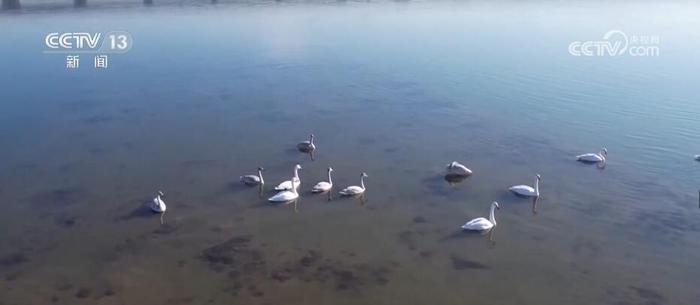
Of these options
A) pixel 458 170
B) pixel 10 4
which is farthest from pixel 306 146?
pixel 10 4

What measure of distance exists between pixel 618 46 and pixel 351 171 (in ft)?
101

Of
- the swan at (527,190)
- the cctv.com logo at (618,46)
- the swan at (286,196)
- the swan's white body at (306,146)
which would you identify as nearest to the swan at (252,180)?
the swan at (286,196)

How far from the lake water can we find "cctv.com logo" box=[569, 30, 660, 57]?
47.7 inches

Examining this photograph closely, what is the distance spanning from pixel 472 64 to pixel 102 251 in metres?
29.0

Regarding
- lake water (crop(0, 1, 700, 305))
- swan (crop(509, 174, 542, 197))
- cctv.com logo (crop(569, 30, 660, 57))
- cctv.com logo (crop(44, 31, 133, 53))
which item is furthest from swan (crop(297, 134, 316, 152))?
cctv.com logo (crop(569, 30, 660, 57))

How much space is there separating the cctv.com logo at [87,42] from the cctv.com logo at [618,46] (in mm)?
32336

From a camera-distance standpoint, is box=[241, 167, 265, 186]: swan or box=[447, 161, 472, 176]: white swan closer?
box=[241, 167, 265, 186]: swan

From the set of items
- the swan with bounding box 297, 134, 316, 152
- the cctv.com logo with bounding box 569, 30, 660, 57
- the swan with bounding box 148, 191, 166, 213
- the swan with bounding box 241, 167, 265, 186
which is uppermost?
the cctv.com logo with bounding box 569, 30, 660, 57

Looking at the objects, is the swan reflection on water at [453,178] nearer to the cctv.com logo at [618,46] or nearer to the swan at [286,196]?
the swan at [286,196]

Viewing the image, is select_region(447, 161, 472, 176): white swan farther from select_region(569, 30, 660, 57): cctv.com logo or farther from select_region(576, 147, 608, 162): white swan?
select_region(569, 30, 660, 57): cctv.com logo

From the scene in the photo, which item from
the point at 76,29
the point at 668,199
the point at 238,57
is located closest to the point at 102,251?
the point at 668,199

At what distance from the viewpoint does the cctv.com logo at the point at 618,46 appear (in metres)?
46.6

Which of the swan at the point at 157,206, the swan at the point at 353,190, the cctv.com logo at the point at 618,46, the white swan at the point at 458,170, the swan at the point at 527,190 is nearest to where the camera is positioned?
the swan at the point at 157,206

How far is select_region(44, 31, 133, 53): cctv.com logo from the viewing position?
47.9m
